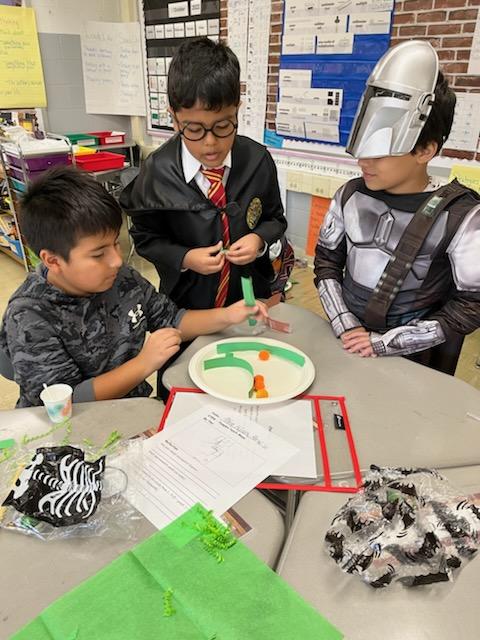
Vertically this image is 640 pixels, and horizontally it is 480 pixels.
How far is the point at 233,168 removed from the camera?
1459 mm

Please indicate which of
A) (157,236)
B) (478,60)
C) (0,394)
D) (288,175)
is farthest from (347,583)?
(288,175)

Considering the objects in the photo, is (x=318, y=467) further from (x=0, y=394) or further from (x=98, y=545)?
(x=0, y=394)

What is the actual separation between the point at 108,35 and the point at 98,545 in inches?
186

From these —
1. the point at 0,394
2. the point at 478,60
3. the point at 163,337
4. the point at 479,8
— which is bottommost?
the point at 0,394

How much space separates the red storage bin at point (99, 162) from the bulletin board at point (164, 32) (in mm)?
853

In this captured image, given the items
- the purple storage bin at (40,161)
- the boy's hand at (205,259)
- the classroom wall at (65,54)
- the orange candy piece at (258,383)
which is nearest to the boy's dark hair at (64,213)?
the boy's hand at (205,259)

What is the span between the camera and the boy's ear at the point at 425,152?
1.20 meters

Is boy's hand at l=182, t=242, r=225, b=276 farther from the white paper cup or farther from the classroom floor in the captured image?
the classroom floor

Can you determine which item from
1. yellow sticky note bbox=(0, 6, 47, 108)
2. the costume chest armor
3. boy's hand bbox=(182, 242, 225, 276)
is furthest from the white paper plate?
yellow sticky note bbox=(0, 6, 47, 108)

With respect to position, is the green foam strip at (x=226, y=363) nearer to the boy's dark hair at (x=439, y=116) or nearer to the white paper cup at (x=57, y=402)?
the white paper cup at (x=57, y=402)

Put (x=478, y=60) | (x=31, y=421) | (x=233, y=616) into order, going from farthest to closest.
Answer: (x=478, y=60) → (x=31, y=421) → (x=233, y=616)

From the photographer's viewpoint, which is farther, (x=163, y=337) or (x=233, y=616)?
(x=163, y=337)

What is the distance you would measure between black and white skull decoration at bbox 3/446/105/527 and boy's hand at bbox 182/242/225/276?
0.68 meters

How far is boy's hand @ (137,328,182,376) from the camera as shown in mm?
1128
